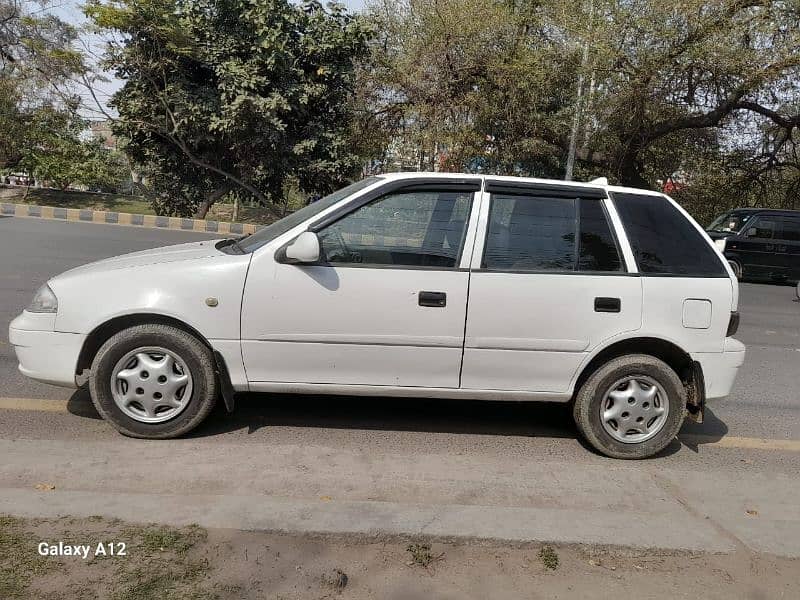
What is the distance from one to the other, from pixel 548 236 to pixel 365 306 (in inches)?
48.9

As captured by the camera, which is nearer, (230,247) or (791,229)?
(230,247)

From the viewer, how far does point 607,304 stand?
161 inches

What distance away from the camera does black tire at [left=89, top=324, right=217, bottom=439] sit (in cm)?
388

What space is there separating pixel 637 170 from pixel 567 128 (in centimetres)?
394

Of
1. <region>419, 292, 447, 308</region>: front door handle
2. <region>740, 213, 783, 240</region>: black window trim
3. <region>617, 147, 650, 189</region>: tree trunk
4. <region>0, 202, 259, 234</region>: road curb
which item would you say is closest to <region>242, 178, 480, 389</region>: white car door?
<region>419, 292, 447, 308</region>: front door handle

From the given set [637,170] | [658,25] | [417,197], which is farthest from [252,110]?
[417,197]

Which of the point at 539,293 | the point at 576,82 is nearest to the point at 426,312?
the point at 539,293

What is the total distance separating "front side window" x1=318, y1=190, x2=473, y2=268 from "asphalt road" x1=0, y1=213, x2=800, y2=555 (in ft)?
3.91

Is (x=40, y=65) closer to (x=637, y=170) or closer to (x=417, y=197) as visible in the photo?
(x=637, y=170)

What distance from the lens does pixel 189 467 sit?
3695 millimetres

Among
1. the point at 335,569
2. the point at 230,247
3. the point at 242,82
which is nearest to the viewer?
the point at 335,569

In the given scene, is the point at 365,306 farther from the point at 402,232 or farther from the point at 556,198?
the point at 556,198

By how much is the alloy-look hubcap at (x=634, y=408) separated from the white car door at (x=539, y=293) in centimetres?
31

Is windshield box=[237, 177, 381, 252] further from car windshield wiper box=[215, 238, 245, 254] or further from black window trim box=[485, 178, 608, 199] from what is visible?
black window trim box=[485, 178, 608, 199]
